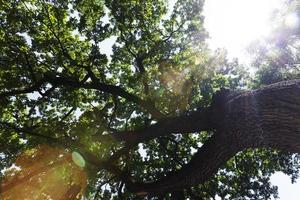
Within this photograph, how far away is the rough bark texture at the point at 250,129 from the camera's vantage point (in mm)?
5504

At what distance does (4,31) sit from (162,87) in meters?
7.58

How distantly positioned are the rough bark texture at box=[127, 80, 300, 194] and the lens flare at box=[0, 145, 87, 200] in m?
6.78

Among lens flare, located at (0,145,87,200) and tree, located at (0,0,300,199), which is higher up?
tree, located at (0,0,300,199)

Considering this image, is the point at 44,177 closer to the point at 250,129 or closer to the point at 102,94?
the point at 102,94

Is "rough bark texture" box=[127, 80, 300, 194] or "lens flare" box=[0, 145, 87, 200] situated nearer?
"rough bark texture" box=[127, 80, 300, 194]

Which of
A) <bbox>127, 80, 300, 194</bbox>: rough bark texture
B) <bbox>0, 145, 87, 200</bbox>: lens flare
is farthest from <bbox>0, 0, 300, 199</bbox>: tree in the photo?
<bbox>127, 80, 300, 194</bbox>: rough bark texture

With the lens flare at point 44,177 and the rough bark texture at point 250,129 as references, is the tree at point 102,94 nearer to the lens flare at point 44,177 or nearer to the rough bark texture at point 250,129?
the lens flare at point 44,177

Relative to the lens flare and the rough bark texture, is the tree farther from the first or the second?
the rough bark texture

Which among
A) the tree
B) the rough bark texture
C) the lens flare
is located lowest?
the rough bark texture

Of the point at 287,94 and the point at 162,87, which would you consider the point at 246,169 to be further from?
the point at 287,94

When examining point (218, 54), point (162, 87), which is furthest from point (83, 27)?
point (218, 54)

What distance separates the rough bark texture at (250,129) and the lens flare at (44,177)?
267 inches

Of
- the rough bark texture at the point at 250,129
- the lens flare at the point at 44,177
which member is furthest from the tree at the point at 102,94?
the rough bark texture at the point at 250,129

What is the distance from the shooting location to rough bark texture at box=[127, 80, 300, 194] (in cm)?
550
